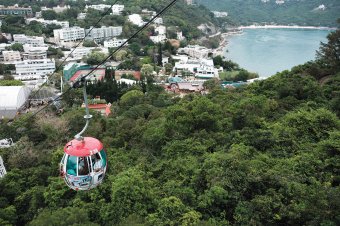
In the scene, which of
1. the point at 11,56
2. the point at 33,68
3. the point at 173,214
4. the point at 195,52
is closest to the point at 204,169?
the point at 173,214

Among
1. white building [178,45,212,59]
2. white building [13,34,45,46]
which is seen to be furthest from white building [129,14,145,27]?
white building [13,34,45,46]

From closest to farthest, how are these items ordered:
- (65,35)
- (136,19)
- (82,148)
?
(82,148)
(65,35)
(136,19)

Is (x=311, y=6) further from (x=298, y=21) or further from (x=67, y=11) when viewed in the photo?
(x=67, y=11)

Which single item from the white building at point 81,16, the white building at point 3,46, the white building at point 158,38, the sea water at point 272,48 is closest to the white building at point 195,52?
the white building at point 158,38

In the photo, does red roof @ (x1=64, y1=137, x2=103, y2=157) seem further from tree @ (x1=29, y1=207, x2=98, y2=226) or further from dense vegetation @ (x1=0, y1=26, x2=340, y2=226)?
tree @ (x1=29, y1=207, x2=98, y2=226)

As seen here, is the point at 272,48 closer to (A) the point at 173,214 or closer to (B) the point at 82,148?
(A) the point at 173,214

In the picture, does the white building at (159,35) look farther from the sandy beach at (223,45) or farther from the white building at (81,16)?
the white building at (81,16)
